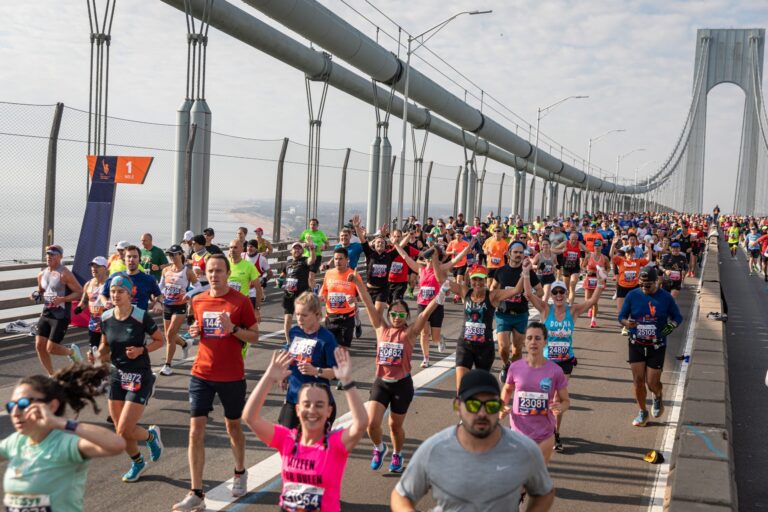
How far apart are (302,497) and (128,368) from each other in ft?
9.21

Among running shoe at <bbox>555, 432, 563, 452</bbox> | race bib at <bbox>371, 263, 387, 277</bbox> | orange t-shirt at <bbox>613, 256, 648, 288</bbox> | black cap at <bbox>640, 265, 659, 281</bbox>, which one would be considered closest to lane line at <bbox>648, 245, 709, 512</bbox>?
running shoe at <bbox>555, 432, 563, 452</bbox>

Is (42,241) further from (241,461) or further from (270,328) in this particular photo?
(241,461)

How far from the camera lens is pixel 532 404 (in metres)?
5.66

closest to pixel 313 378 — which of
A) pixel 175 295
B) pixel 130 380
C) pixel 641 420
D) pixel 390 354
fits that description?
pixel 390 354

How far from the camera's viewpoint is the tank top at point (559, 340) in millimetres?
7793

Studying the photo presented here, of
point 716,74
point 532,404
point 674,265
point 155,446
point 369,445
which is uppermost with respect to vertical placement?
point 716,74

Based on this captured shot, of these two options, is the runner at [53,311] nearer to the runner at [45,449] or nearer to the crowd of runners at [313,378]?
the crowd of runners at [313,378]

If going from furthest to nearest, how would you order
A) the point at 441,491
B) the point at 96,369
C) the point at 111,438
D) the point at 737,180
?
1. the point at 737,180
2. the point at 96,369
3. the point at 111,438
4. the point at 441,491

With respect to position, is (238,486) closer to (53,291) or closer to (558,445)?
(558,445)

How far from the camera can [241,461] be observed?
588cm

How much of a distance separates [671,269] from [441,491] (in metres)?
14.8

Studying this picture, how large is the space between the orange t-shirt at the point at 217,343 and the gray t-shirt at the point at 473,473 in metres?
2.82

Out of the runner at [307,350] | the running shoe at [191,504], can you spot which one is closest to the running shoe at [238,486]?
the running shoe at [191,504]

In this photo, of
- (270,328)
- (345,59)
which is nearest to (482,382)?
(270,328)
